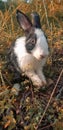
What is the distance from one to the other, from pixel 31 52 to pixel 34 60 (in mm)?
77

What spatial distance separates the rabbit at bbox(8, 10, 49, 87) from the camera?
3.49 metres

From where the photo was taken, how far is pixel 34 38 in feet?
11.6

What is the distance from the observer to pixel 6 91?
3.28 m

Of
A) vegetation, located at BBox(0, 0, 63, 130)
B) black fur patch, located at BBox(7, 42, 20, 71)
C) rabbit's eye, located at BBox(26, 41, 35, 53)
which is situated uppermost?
rabbit's eye, located at BBox(26, 41, 35, 53)

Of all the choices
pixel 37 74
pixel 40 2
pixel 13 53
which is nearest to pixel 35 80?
pixel 37 74

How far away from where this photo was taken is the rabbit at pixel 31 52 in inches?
137

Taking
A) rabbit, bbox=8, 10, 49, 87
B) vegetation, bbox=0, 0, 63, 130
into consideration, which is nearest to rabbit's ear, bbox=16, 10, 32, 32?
rabbit, bbox=8, 10, 49, 87

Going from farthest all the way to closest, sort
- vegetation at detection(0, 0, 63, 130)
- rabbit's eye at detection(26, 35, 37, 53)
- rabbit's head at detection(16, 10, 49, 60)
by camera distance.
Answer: rabbit's eye at detection(26, 35, 37, 53)
rabbit's head at detection(16, 10, 49, 60)
vegetation at detection(0, 0, 63, 130)

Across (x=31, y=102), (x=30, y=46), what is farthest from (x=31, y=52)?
(x=31, y=102)

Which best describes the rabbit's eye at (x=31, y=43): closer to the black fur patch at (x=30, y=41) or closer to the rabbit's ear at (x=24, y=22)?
the black fur patch at (x=30, y=41)

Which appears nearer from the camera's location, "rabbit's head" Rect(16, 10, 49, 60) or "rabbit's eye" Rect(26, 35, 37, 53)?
"rabbit's head" Rect(16, 10, 49, 60)

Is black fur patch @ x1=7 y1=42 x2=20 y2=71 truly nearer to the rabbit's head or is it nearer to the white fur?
the white fur

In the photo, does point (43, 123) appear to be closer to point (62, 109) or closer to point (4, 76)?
point (62, 109)

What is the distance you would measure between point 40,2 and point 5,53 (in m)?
1.55
